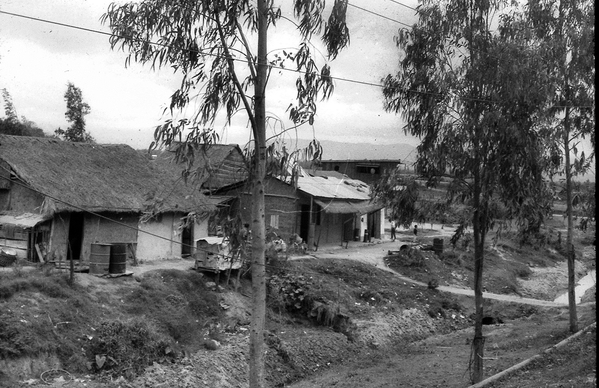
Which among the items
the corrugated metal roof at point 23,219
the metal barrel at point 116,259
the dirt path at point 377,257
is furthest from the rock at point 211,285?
the dirt path at point 377,257

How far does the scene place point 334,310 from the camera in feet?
80.4

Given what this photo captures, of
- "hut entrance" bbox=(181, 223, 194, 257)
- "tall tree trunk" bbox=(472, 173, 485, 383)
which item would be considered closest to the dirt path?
"hut entrance" bbox=(181, 223, 194, 257)

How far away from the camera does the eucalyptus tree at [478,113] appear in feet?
41.7

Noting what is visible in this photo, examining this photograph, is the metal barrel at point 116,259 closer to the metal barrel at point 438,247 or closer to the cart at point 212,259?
the cart at point 212,259

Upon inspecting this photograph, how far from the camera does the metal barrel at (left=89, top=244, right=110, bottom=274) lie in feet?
71.6

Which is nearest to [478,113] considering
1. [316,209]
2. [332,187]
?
[316,209]

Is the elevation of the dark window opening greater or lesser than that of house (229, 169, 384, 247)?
greater

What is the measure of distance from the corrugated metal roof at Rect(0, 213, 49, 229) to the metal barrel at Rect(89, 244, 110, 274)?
8.84 feet

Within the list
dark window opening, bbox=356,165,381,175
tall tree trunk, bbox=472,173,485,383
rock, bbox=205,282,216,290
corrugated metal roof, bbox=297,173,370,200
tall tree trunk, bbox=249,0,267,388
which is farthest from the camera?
dark window opening, bbox=356,165,381,175

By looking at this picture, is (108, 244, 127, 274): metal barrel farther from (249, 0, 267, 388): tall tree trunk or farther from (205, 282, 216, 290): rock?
(249, 0, 267, 388): tall tree trunk

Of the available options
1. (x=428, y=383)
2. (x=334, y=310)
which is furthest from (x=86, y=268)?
(x=428, y=383)

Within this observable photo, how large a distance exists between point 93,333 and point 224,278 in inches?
310

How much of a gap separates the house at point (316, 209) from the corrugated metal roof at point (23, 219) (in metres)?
10.9

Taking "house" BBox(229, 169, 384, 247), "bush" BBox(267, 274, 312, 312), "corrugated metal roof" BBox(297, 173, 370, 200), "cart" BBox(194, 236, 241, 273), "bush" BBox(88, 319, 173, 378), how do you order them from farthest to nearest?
"corrugated metal roof" BBox(297, 173, 370, 200), "house" BBox(229, 169, 384, 247), "bush" BBox(267, 274, 312, 312), "cart" BBox(194, 236, 241, 273), "bush" BBox(88, 319, 173, 378)
